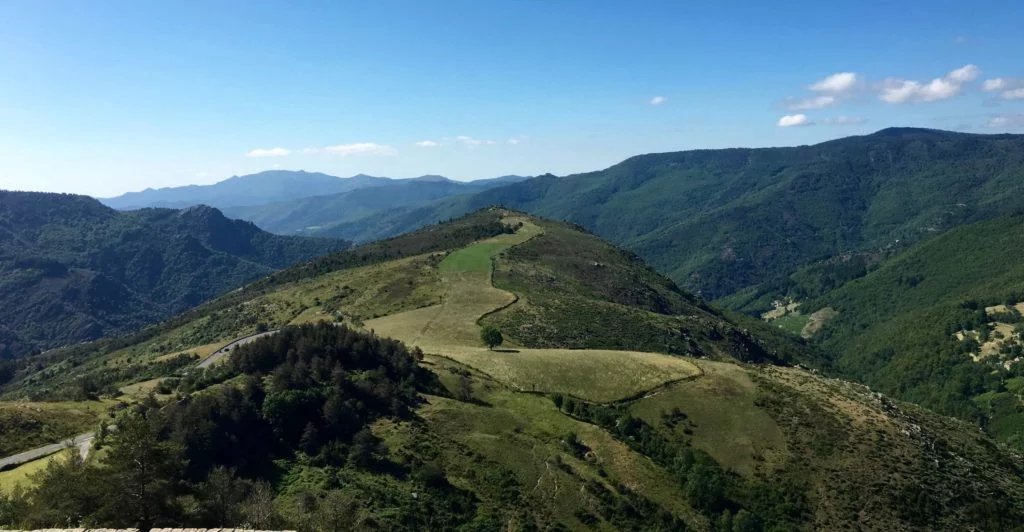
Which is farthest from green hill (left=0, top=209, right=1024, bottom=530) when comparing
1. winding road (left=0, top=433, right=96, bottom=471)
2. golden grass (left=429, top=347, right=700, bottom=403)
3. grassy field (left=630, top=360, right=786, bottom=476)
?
winding road (left=0, top=433, right=96, bottom=471)

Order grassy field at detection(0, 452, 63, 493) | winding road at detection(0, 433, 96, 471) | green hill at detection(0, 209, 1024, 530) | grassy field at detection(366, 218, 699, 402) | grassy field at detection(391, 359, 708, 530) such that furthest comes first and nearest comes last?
1. grassy field at detection(366, 218, 699, 402)
2. grassy field at detection(391, 359, 708, 530)
3. winding road at detection(0, 433, 96, 471)
4. grassy field at detection(0, 452, 63, 493)
5. green hill at detection(0, 209, 1024, 530)

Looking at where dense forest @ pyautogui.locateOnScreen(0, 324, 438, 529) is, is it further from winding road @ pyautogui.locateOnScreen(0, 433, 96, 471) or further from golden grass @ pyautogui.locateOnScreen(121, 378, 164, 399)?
golden grass @ pyautogui.locateOnScreen(121, 378, 164, 399)

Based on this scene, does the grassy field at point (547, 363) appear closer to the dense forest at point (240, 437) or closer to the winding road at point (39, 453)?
the dense forest at point (240, 437)

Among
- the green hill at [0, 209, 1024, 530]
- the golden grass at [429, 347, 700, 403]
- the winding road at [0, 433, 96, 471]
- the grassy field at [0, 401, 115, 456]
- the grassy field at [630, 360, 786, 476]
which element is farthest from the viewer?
the golden grass at [429, 347, 700, 403]

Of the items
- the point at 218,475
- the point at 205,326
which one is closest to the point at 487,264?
the point at 205,326

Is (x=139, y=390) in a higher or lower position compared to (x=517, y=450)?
higher

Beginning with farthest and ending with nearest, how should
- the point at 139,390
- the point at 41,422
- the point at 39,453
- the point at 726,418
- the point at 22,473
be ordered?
the point at 139,390, the point at 726,418, the point at 41,422, the point at 39,453, the point at 22,473

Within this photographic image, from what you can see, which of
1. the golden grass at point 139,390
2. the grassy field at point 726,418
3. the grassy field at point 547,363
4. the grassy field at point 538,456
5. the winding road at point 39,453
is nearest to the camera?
the winding road at point 39,453

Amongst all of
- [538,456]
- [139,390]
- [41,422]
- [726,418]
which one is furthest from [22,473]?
[726,418]

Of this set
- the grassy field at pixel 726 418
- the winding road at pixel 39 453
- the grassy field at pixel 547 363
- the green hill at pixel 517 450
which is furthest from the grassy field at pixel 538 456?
the winding road at pixel 39 453

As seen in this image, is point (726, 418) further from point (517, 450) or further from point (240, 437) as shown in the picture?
point (240, 437)

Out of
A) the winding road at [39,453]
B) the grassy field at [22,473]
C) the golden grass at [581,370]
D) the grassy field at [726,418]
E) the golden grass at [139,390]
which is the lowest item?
the grassy field at [726,418]
